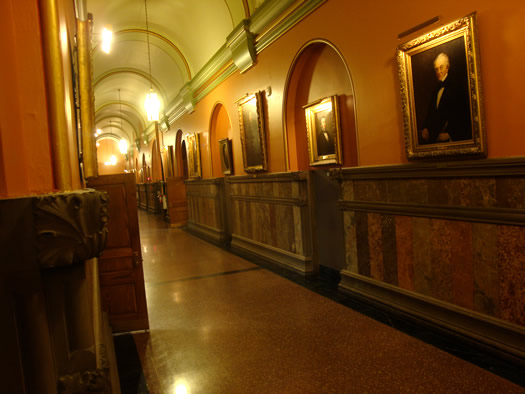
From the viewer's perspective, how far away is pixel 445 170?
3.65 m

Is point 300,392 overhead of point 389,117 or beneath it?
beneath

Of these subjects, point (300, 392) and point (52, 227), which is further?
point (300, 392)

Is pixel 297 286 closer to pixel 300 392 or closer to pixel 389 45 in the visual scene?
pixel 300 392

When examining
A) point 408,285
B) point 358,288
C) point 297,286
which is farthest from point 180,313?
point 408,285

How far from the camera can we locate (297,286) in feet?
19.0

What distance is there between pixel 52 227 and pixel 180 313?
14.2ft

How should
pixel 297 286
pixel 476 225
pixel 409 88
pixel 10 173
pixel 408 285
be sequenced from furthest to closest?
pixel 297 286 < pixel 408 285 < pixel 409 88 < pixel 476 225 < pixel 10 173

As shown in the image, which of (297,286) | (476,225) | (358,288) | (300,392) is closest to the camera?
(300,392)

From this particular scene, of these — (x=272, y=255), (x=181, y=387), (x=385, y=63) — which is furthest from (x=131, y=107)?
(x=181, y=387)

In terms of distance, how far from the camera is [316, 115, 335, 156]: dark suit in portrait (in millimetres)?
5782

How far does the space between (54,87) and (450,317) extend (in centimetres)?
384

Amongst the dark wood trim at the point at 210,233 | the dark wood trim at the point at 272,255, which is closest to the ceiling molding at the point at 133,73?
the dark wood trim at the point at 210,233

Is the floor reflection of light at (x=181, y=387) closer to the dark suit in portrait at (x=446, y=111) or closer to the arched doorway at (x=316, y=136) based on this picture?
the dark suit in portrait at (x=446, y=111)

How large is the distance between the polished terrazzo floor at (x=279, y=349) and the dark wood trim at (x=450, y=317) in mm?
322
